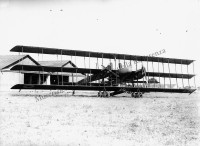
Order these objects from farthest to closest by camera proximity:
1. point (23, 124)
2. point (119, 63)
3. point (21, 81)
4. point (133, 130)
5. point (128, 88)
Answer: point (21, 81) < point (119, 63) < point (128, 88) < point (23, 124) < point (133, 130)

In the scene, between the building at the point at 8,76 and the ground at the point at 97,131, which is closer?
the ground at the point at 97,131

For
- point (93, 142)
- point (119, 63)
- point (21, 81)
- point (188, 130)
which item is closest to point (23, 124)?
point (93, 142)

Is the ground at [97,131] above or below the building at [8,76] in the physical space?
below

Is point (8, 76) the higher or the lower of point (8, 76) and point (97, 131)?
the higher

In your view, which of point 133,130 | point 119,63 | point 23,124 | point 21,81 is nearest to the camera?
point 133,130

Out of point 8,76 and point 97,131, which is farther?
point 8,76

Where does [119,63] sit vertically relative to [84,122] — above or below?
above

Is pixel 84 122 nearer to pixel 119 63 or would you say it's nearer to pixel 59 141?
pixel 59 141

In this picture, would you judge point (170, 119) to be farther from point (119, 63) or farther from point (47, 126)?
point (119, 63)

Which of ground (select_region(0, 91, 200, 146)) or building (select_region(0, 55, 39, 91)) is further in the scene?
building (select_region(0, 55, 39, 91))

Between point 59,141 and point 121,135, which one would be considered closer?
point 59,141

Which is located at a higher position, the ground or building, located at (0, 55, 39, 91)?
building, located at (0, 55, 39, 91)
